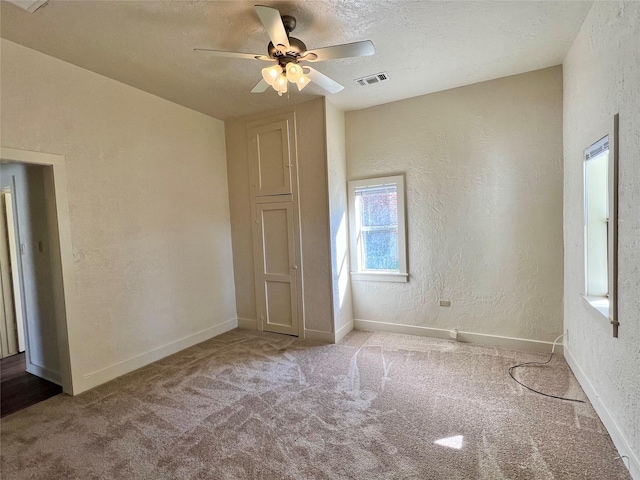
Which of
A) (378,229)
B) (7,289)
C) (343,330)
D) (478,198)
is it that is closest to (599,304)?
(478,198)

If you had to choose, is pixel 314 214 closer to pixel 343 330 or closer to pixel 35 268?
pixel 343 330

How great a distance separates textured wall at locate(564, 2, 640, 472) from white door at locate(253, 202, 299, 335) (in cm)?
282

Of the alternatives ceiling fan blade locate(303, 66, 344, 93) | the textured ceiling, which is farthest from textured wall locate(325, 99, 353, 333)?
ceiling fan blade locate(303, 66, 344, 93)

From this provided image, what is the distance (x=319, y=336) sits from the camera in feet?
12.5

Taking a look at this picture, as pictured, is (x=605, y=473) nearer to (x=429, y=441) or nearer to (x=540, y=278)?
(x=429, y=441)

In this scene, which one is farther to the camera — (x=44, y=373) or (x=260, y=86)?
(x=44, y=373)

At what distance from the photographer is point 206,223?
4.07 meters

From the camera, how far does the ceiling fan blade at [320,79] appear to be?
2373 mm

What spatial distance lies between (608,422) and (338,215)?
114 inches

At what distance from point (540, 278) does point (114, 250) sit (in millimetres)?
4312

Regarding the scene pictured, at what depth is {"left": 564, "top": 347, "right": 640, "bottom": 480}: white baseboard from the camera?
66.2 inches

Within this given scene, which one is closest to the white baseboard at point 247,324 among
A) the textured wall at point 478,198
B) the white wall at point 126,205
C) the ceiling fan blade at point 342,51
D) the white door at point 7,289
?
the white wall at point 126,205

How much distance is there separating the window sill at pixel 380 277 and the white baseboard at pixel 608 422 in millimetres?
1734

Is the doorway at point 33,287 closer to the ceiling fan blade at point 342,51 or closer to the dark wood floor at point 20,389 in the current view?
the dark wood floor at point 20,389
